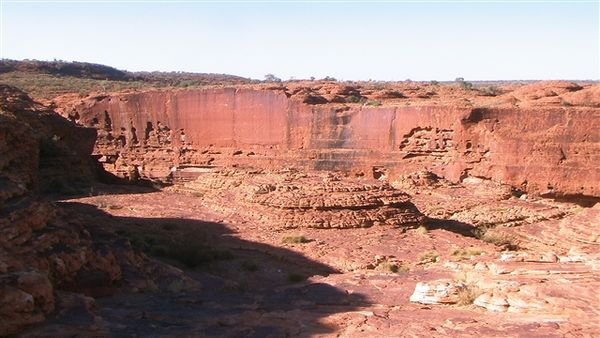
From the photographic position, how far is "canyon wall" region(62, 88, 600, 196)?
22.2 metres

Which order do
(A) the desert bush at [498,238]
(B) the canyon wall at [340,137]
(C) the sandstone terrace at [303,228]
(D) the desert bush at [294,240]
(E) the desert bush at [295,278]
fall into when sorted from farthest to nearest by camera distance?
(B) the canyon wall at [340,137], (A) the desert bush at [498,238], (D) the desert bush at [294,240], (E) the desert bush at [295,278], (C) the sandstone terrace at [303,228]

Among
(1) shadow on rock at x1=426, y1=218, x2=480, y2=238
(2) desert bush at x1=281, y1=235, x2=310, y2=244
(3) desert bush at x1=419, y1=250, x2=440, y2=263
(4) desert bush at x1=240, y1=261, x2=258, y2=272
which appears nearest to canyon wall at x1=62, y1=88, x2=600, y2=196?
(1) shadow on rock at x1=426, y1=218, x2=480, y2=238

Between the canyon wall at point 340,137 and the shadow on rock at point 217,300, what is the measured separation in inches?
466

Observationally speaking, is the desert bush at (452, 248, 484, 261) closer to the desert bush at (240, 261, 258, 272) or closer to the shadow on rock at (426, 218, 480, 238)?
the shadow on rock at (426, 218, 480, 238)

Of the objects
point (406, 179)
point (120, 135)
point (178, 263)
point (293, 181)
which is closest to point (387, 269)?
point (178, 263)

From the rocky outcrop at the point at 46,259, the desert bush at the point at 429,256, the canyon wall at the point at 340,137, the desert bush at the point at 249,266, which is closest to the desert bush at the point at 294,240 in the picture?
the desert bush at the point at 249,266

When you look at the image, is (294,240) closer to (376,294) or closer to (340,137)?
(376,294)

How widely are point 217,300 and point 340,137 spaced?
18.3 meters

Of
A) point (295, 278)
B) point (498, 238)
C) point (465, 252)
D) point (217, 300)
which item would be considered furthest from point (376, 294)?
point (498, 238)

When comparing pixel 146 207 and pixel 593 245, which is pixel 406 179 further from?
pixel 593 245

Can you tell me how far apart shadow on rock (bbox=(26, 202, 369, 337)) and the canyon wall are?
11825mm

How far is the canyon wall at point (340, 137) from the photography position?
22219mm

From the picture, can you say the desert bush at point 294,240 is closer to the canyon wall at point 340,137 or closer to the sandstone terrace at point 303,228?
the sandstone terrace at point 303,228

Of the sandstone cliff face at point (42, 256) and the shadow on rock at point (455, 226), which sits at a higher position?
the sandstone cliff face at point (42, 256)
